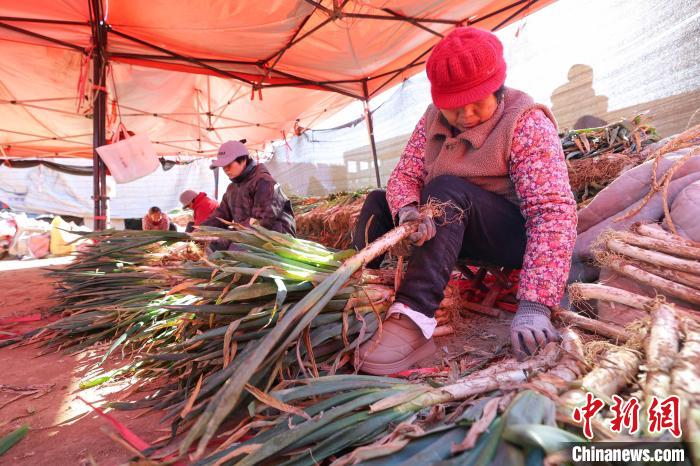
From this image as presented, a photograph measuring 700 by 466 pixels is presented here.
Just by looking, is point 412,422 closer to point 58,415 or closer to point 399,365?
point 399,365

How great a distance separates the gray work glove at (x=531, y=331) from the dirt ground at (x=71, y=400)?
0.43 feet

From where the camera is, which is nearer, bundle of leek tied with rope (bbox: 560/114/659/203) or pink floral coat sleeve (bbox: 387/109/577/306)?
pink floral coat sleeve (bbox: 387/109/577/306)

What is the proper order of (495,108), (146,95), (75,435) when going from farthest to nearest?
(146,95) → (495,108) → (75,435)

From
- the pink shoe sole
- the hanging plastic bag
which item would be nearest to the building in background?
the pink shoe sole

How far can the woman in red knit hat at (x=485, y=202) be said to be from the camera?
1.32 m

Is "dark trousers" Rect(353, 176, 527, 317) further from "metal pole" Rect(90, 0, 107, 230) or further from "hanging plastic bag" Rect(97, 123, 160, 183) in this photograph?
"metal pole" Rect(90, 0, 107, 230)

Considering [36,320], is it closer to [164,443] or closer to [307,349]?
[164,443]

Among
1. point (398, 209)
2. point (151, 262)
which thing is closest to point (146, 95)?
point (151, 262)

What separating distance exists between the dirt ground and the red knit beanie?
3.16 ft

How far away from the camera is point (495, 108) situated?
4.95 feet

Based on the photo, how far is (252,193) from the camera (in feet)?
11.5

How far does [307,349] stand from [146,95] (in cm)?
691

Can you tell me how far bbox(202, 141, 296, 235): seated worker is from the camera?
3314 millimetres
